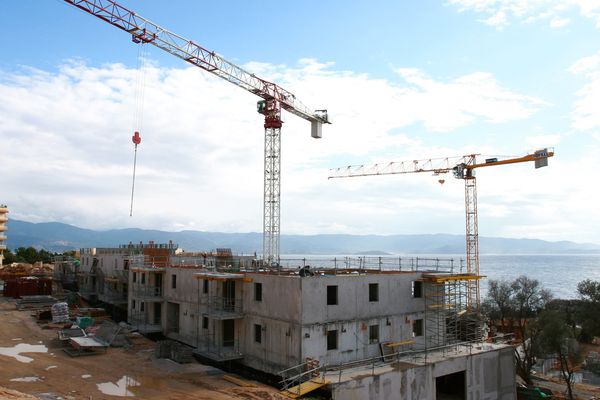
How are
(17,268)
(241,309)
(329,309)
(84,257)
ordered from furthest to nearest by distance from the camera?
(17,268), (84,257), (241,309), (329,309)

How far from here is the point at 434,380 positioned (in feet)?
100

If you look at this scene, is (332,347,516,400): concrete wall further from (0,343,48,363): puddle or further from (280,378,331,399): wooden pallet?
(0,343,48,363): puddle

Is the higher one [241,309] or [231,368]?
[241,309]

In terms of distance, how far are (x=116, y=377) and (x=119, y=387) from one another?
2345mm

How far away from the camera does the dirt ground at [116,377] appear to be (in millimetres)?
26297

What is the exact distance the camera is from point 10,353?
35.1 m

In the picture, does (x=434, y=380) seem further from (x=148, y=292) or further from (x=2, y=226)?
(x=2, y=226)

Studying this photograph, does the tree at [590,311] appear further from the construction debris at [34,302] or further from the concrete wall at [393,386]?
the construction debris at [34,302]

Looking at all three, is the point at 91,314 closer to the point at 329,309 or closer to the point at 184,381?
the point at 184,381

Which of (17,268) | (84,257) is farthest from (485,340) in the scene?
(17,268)

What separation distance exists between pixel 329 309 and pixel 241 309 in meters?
6.98

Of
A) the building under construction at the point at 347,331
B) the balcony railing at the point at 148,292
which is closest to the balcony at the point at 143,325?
the building under construction at the point at 347,331

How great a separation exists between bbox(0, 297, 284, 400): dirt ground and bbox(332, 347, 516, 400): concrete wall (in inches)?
189

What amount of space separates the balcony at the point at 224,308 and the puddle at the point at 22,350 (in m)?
→ 13.0
